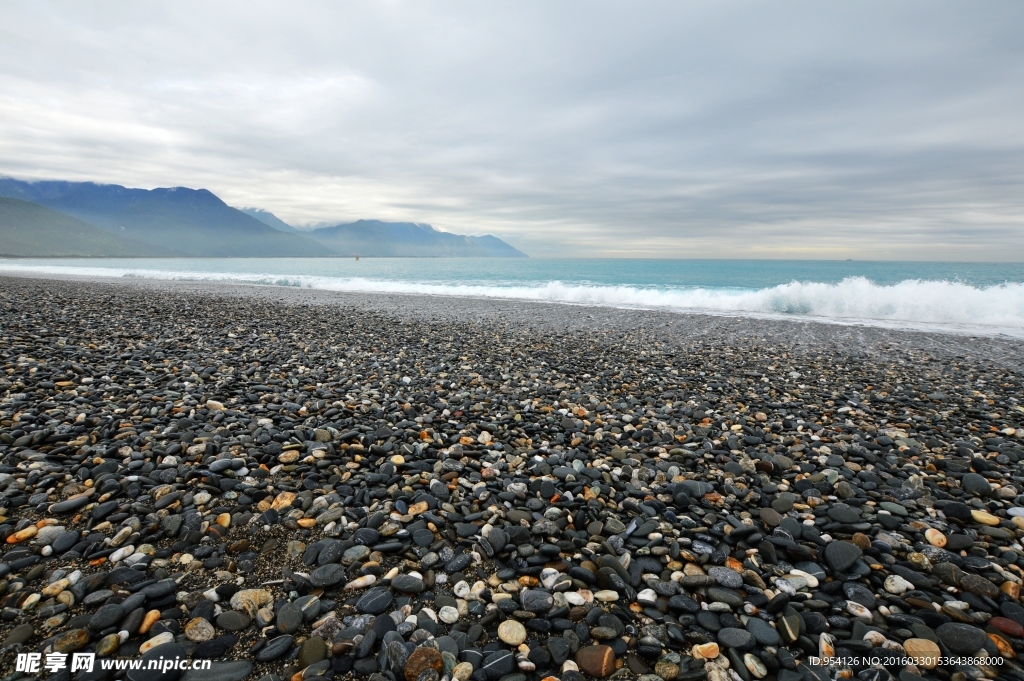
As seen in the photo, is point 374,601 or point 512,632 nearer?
point 512,632

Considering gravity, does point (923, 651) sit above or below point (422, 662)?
above

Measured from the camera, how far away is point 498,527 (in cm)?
363

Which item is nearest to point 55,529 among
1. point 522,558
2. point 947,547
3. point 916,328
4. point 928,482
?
point 522,558

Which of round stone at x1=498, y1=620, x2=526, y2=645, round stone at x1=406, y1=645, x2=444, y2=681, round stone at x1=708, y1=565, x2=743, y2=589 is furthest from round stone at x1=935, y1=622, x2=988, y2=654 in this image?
round stone at x1=406, y1=645, x2=444, y2=681

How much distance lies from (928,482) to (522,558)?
420cm

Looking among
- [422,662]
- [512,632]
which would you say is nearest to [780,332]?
[512,632]

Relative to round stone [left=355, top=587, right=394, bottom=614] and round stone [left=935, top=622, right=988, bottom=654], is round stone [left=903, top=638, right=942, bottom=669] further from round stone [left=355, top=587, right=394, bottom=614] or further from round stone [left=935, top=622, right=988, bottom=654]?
round stone [left=355, top=587, right=394, bottom=614]

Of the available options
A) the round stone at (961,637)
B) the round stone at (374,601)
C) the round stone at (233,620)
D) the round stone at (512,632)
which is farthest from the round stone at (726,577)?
the round stone at (233,620)

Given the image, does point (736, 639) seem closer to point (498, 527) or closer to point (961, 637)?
point (961, 637)

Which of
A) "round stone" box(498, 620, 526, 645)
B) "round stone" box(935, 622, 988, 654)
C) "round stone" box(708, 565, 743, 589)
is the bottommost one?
"round stone" box(498, 620, 526, 645)

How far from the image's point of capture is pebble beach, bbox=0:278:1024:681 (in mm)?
2512

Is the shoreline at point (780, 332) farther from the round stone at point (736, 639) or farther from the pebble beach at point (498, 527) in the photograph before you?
the round stone at point (736, 639)

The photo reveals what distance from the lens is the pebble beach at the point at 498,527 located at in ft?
8.24

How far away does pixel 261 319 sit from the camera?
566 inches
